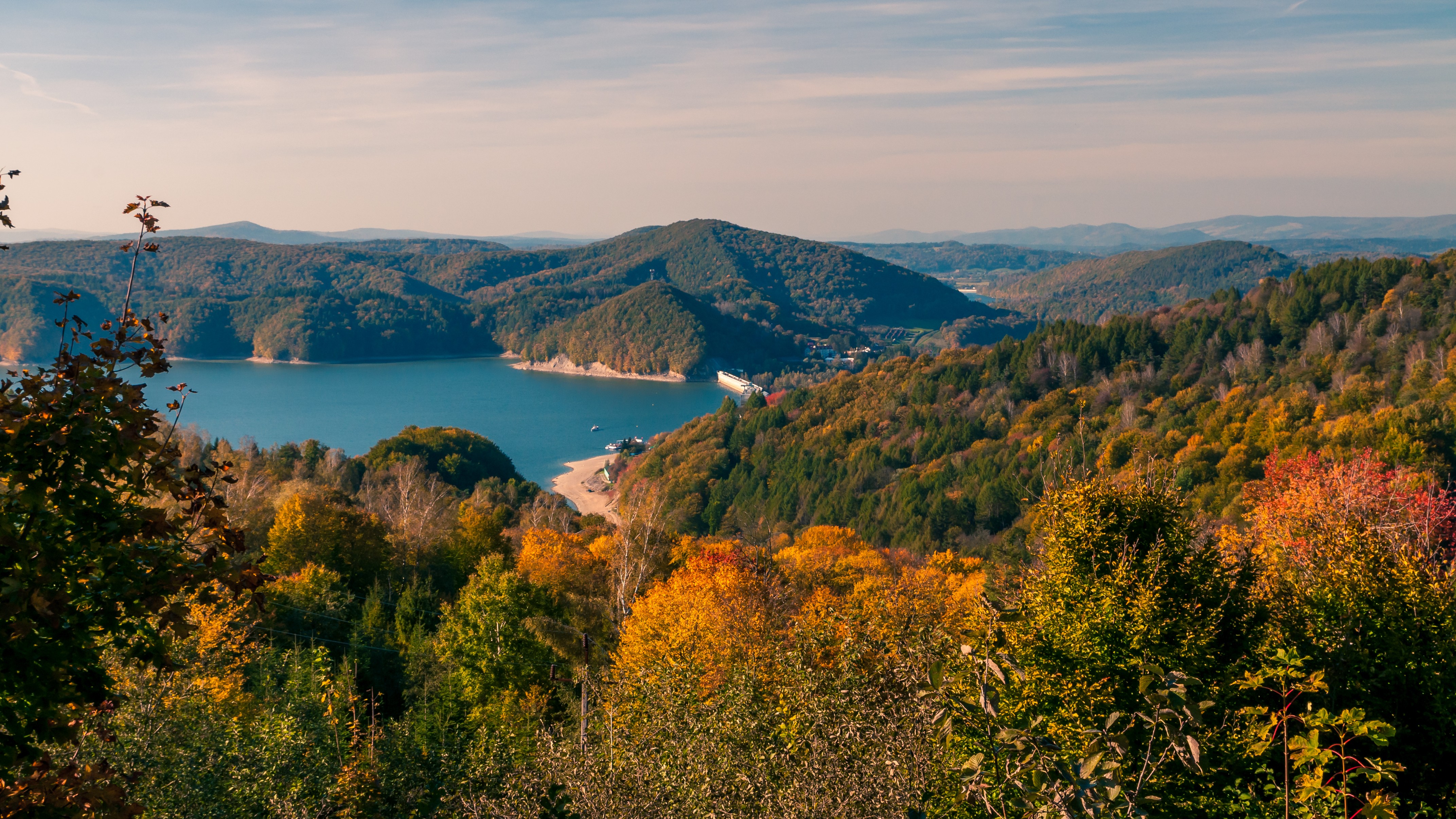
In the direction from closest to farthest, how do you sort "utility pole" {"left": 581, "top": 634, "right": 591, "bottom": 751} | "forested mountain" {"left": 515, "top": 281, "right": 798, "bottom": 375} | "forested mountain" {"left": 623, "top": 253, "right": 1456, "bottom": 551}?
"utility pole" {"left": 581, "top": 634, "right": 591, "bottom": 751}, "forested mountain" {"left": 623, "top": 253, "right": 1456, "bottom": 551}, "forested mountain" {"left": 515, "top": 281, "right": 798, "bottom": 375}

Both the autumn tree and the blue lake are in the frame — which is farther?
the blue lake

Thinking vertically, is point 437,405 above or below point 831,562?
below

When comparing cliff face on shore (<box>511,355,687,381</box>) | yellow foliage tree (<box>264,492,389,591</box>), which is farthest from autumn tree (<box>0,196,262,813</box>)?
cliff face on shore (<box>511,355,687,381</box>)

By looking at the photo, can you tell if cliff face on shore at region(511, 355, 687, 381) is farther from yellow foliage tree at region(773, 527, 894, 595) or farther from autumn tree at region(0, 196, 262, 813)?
autumn tree at region(0, 196, 262, 813)

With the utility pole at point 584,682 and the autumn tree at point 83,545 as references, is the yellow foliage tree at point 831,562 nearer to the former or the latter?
the utility pole at point 584,682

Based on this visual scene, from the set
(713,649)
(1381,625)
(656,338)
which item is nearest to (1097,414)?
(713,649)

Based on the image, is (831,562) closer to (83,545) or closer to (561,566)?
(561,566)

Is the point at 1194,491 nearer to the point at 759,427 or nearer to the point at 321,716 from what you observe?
the point at 321,716
